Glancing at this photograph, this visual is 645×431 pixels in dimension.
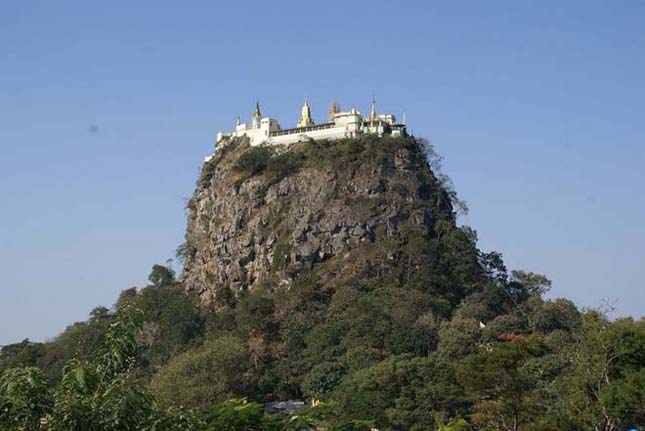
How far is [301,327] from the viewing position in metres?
64.9

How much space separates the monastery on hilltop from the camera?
8162 cm

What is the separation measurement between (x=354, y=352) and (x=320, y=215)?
22.4 meters

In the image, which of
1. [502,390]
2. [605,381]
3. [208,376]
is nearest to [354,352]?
[208,376]

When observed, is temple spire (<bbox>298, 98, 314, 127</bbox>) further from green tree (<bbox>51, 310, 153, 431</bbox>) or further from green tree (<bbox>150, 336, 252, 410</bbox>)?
green tree (<bbox>51, 310, 153, 431</bbox>)

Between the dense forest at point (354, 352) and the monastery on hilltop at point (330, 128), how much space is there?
1.71 meters

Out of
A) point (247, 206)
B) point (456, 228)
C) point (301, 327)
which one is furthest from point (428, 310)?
point (247, 206)

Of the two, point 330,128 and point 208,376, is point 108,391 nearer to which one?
point 208,376

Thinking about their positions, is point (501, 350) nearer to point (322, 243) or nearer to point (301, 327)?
point (301, 327)

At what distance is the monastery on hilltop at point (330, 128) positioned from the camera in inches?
3214

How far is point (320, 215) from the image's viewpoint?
77562 millimetres

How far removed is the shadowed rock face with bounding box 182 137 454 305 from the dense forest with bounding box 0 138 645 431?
0.39 metres

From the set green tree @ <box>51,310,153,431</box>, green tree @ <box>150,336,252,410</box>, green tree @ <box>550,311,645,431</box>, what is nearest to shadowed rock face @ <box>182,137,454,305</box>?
green tree @ <box>150,336,252,410</box>

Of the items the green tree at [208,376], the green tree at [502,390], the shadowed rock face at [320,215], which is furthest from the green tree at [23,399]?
the shadowed rock face at [320,215]

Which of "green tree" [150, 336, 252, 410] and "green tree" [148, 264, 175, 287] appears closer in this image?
"green tree" [150, 336, 252, 410]
